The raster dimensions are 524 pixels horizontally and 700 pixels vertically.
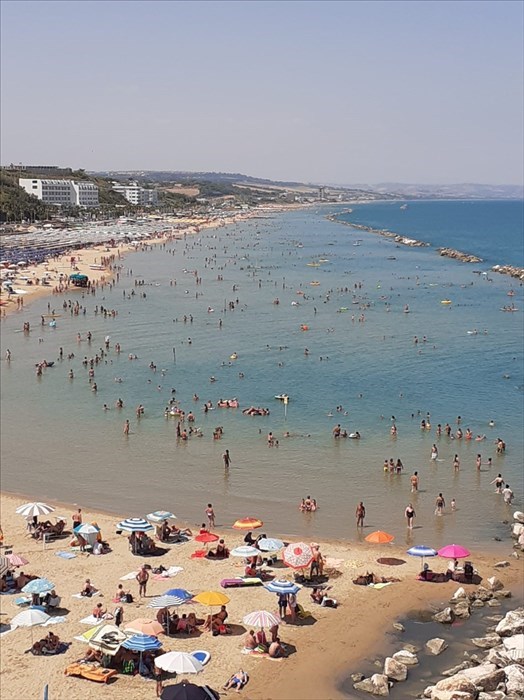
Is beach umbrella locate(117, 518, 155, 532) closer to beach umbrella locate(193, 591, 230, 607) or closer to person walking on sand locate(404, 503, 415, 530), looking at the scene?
beach umbrella locate(193, 591, 230, 607)

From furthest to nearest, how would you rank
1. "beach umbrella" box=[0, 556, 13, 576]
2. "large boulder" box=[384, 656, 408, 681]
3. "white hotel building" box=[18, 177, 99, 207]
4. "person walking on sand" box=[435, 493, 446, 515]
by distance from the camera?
1. "white hotel building" box=[18, 177, 99, 207]
2. "person walking on sand" box=[435, 493, 446, 515]
3. "beach umbrella" box=[0, 556, 13, 576]
4. "large boulder" box=[384, 656, 408, 681]

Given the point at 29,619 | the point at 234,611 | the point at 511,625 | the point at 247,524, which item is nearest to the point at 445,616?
the point at 511,625

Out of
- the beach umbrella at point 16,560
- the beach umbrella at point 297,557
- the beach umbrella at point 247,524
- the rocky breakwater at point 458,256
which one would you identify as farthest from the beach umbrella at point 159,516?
the rocky breakwater at point 458,256

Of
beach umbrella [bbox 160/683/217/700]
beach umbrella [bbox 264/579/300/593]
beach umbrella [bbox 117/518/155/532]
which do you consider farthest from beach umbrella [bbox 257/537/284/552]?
beach umbrella [bbox 160/683/217/700]

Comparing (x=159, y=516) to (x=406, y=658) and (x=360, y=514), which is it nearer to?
(x=360, y=514)

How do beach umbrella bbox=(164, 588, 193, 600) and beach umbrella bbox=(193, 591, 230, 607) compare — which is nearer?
beach umbrella bbox=(193, 591, 230, 607)
